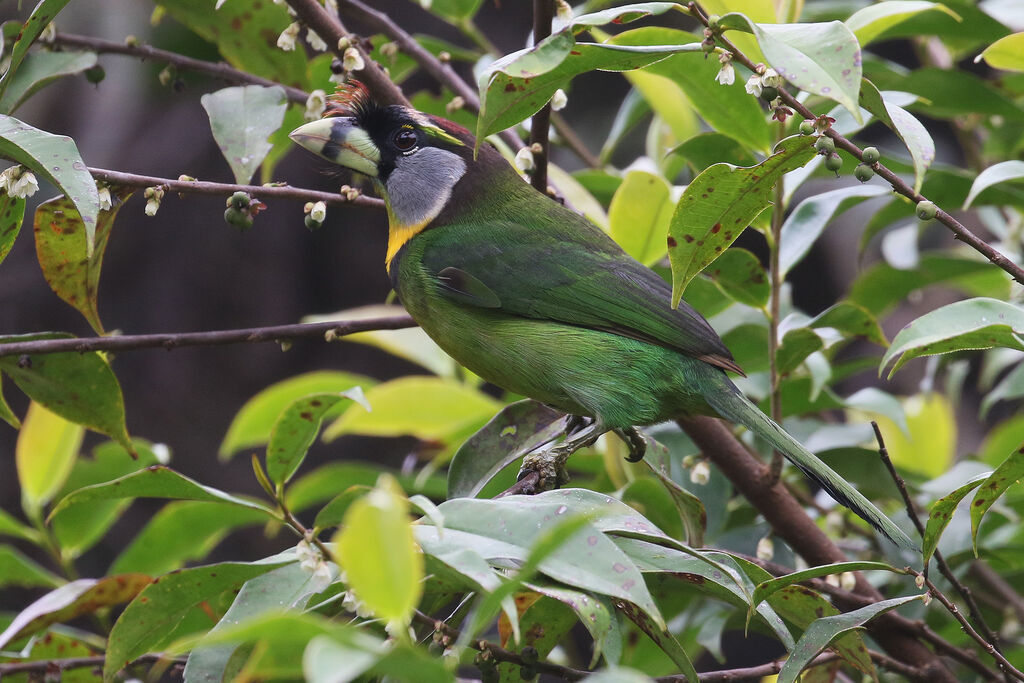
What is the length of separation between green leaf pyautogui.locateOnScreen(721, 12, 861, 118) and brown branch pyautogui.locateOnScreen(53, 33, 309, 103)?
4.33 feet

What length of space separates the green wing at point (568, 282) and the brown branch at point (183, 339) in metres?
0.37

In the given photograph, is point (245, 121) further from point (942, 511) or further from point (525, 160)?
point (942, 511)

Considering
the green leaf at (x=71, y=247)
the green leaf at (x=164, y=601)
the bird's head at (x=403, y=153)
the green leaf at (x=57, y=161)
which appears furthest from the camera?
the bird's head at (x=403, y=153)

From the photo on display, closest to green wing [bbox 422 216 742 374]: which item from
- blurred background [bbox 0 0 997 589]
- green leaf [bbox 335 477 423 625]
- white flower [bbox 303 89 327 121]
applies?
white flower [bbox 303 89 327 121]

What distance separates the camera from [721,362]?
7.25 ft

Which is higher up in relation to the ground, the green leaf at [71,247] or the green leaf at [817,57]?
the green leaf at [817,57]

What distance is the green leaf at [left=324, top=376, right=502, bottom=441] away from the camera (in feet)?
9.05

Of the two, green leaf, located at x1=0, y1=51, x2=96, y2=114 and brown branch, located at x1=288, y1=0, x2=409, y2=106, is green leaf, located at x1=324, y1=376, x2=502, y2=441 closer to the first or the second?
brown branch, located at x1=288, y1=0, x2=409, y2=106

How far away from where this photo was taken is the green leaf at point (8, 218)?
5.79ft

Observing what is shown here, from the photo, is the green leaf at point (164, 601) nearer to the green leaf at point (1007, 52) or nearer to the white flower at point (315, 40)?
the white flower at point (315, 40)

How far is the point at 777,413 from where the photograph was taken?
2221mm

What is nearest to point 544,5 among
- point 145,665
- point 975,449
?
point 145,665

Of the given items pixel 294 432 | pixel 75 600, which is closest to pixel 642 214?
pixel 294 432

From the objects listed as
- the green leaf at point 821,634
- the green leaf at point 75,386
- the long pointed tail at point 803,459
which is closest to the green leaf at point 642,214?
the long pointed tail at point 803,459
